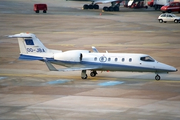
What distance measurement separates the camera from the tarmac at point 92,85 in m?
31.5

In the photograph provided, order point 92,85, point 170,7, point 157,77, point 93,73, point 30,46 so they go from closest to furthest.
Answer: point 92,85 → point 157,77 → point 30,46 → point 93,73 → point 170,7

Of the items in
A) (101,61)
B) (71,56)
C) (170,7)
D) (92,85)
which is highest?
(71,56)

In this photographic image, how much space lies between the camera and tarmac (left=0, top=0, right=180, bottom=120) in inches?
1241

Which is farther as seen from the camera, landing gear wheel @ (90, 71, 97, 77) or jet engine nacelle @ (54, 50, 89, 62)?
landing gear wheel @ (90, 71, 97, 77)

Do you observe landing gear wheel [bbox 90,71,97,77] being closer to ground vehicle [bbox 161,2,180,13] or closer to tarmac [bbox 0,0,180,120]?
tarmac [bbox 0,0,180,120]

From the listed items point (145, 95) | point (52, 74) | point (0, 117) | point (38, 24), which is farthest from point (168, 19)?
point (0, 117)

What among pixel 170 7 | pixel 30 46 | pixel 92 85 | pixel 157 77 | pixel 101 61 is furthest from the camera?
pixel 170 7

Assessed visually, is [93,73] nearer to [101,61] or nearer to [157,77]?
[101,61]

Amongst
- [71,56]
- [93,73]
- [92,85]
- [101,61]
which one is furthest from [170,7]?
[92,85]

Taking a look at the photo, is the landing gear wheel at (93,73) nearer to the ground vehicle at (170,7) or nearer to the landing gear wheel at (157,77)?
the landing gear wheel at (157,77)

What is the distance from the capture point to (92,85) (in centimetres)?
3947

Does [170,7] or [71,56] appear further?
[170,7]

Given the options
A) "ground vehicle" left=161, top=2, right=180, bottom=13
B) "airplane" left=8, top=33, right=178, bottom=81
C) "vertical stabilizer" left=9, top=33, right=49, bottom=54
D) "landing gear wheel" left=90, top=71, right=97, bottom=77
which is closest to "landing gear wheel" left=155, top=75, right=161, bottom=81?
"airplane" left=8, top=33, right=178, bottom=81

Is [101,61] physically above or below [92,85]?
above
